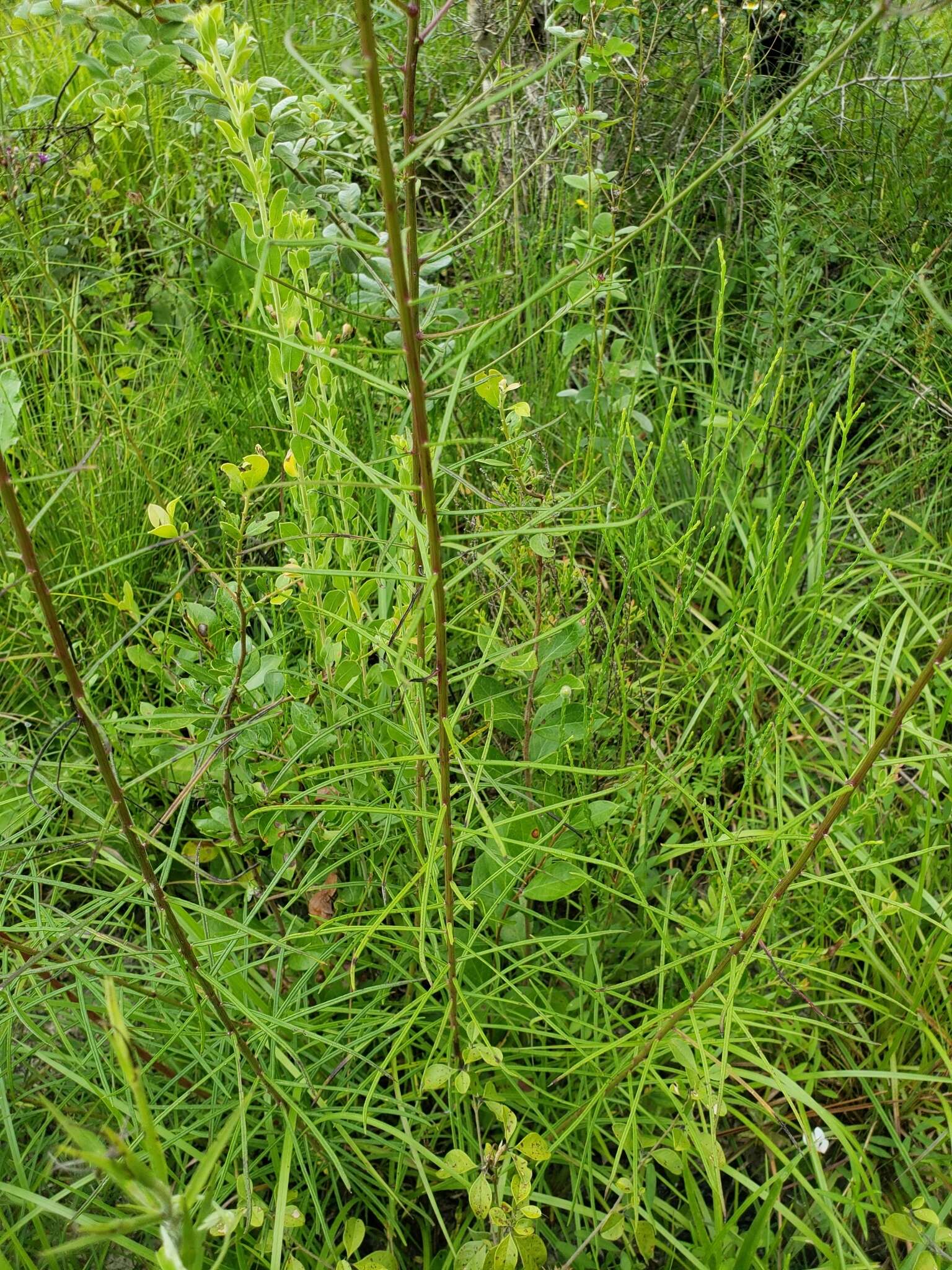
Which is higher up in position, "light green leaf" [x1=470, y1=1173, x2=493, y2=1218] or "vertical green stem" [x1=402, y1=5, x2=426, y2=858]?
"vertical green stem" [x1=402, y1=5, x2=426, y2=858]

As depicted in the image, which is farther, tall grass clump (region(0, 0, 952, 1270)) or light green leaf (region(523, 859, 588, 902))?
light green leaf (region(523, 859, 588, 902))

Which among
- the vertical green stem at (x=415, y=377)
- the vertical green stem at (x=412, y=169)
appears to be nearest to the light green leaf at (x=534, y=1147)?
the vertical green stem at (x=415, y=377)

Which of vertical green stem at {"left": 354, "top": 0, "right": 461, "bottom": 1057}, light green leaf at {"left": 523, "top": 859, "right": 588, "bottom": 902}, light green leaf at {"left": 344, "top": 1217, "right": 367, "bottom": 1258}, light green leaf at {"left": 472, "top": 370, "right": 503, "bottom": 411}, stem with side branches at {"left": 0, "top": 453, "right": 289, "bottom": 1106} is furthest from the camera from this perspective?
light green leaf at {"left": 523, "top": 859, "right": 588, "bottom": 902}

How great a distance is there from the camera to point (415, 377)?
66 centimetres

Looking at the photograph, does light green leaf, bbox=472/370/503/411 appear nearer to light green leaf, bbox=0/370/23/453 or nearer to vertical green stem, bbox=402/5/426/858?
vertical green stem, bbox=402/5/426/858

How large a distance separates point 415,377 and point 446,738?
1.04 ft

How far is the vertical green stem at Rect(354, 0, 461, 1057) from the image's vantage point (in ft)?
1.63

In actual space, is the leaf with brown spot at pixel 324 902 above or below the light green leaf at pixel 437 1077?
below

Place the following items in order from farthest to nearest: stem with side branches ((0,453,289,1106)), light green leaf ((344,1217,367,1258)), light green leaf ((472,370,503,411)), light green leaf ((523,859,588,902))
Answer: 1. light green leaf ((523,859,588,902))
2. light green leaf ((344,1217,367,1258))
3. light green leaf ((472,370,503,411))
4. stem with side branches ((0,453,289,1106))

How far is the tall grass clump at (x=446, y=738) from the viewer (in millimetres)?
931

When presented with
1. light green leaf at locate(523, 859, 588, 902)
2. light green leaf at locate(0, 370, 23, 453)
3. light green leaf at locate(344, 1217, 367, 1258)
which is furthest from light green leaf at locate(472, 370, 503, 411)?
light green leaf at locate(344, 1217, 367, 1258)

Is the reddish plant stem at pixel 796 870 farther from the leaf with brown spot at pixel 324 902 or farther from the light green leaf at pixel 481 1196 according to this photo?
the leaf with brown spot at pixel 324 902

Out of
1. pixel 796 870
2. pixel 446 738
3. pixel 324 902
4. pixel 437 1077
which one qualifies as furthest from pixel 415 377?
pixel 324 902

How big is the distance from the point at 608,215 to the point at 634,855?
1051 millimetres
